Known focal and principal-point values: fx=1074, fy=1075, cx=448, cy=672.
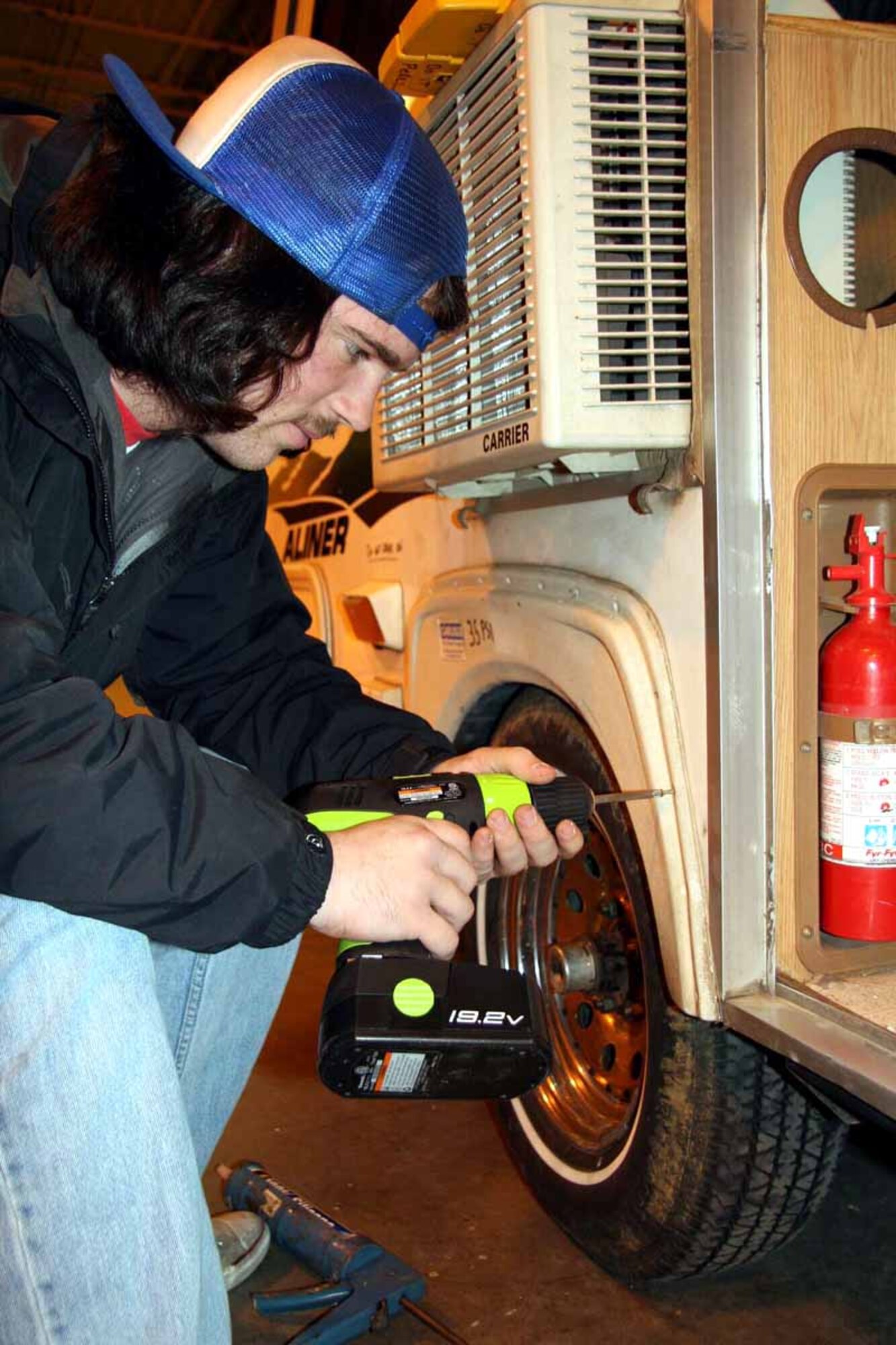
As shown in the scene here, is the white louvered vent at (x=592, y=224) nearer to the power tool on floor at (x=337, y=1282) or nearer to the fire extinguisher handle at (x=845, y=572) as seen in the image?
the fire extinguisher handle at (x=845, y=572)

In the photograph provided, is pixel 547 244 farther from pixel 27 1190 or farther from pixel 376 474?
pixel 27 1190

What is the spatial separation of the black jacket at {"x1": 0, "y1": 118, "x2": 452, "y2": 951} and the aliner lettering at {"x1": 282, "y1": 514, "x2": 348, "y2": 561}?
2.74 ft

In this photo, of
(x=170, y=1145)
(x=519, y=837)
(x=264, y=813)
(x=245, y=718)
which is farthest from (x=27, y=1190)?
(x=245, y=718)

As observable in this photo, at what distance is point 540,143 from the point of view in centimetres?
131

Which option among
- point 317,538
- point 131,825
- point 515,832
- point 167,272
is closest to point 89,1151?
point 131,825

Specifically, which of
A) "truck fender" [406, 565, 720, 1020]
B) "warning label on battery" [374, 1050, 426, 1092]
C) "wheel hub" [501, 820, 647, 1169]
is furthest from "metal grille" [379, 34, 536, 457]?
"warning label on battery" [374, 1050, 426, 1092]

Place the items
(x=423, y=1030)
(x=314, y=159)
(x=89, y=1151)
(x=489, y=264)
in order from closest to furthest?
(x=89, y=1151), (x=314, y=159), (x=423, y=1030), (x=489, y=264)

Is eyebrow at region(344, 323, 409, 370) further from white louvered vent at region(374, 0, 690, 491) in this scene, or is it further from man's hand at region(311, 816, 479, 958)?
man's hand at region(311, 816, 479, 958)

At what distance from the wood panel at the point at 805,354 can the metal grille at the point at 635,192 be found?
0.11 m

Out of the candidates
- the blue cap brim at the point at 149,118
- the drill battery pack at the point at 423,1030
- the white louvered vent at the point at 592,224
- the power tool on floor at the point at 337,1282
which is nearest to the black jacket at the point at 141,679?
the blue cap brim at the point at 149,118

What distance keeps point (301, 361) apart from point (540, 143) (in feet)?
1.32

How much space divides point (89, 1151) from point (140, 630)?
0.79 metres

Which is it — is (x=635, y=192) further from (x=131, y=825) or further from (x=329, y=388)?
(x=131, y=825)

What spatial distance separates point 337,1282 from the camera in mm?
1708
